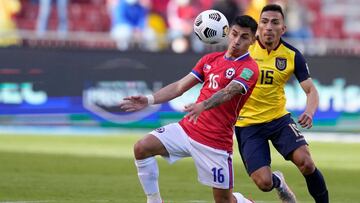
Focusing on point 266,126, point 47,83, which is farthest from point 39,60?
point 266,126

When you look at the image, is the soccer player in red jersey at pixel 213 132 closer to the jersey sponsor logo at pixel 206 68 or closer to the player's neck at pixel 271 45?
the jersey sponsor logo at pixel 206 68

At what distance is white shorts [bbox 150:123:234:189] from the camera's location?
9.45 metres

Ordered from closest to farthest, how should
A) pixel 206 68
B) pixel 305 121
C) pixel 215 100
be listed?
1. pixel 215 100
2. pixel 206 68
3. pixel 305 121

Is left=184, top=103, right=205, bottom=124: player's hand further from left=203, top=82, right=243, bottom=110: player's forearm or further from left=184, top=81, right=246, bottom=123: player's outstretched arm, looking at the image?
left=203, top=82, right=243, bottom=110: player's forearm

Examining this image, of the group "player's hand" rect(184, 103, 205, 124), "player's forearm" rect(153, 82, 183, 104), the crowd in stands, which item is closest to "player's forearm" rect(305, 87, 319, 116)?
"player's forearm" rect(153, 82, 183, 104)

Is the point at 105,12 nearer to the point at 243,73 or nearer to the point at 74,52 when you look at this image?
the point at 74,52

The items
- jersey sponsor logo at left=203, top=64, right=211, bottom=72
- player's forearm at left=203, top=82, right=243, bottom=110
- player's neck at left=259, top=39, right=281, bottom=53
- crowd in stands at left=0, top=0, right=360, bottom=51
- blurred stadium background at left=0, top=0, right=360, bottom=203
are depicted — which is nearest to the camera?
player's forearm at left=203, top=82, right=243, bottom=110

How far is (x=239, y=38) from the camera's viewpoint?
9.51 m

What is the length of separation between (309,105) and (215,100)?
168 cm

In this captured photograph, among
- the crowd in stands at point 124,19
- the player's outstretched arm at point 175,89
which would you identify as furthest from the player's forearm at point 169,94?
the crowd in stands at point 124,19

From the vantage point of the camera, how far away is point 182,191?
12789 mm

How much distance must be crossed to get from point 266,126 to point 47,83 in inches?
419

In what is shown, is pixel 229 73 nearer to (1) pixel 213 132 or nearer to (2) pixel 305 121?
(1) pixel 213 132

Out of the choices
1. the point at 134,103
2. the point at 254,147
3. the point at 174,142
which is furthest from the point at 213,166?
the point at 254,147
